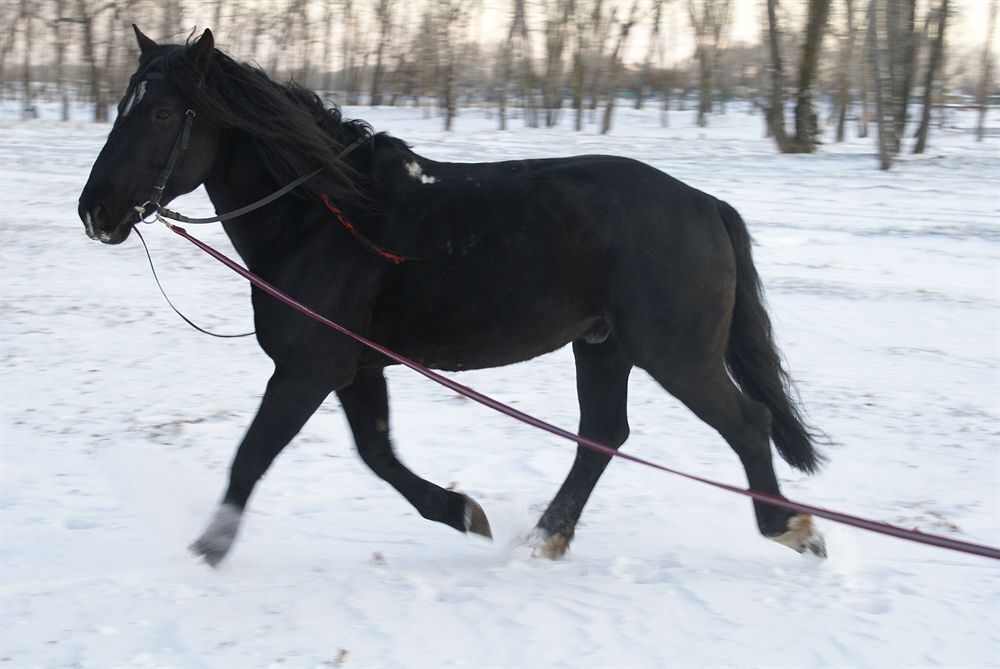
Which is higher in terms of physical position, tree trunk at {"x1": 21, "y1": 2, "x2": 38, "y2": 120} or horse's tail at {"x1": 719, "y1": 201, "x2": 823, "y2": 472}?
tree trunk at {"x1": 21, "y1": 2, "x2": 38, "y2": 120}

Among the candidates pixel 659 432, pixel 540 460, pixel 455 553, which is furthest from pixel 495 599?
pixel 659 432

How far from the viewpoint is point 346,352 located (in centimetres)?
366

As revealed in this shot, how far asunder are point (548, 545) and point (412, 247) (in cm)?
135

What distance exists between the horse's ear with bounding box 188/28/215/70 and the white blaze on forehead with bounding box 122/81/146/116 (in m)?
0.20

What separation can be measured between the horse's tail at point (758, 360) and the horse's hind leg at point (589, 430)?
0.49 metres

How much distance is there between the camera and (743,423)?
13.0 ft

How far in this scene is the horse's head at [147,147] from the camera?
11.6 ft

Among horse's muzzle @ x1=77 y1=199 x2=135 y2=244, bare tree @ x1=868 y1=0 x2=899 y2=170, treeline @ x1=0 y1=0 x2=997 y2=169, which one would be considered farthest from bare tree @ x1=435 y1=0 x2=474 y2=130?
horse's muzzle @ x1=77 y1=199 x2=135 y2=244

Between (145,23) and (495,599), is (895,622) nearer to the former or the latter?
(495,599)

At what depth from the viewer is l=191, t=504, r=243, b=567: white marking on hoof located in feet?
12.0

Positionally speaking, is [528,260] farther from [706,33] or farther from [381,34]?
[381,34]

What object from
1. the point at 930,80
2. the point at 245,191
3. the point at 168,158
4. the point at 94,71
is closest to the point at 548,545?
the point at 245,191

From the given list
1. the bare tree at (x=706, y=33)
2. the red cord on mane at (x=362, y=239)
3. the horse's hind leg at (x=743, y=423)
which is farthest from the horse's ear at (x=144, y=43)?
the bare tree at (x=706, y=33)

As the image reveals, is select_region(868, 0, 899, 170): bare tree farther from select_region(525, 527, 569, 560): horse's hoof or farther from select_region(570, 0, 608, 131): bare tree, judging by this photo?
select_region(525, 527, 569, 560): horse's hoof
